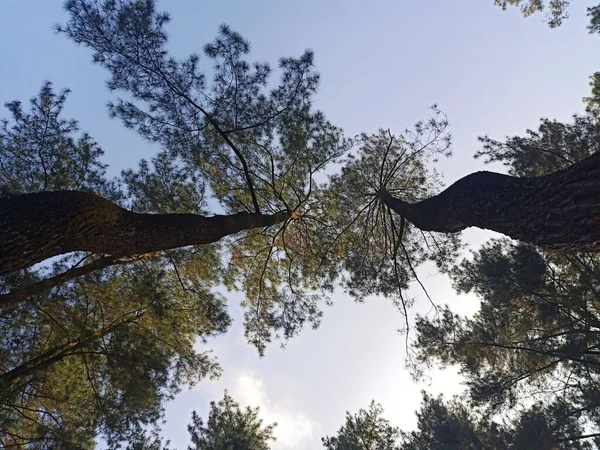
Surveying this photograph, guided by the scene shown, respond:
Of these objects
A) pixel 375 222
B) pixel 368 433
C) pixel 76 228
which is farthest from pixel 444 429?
pixel 76 228

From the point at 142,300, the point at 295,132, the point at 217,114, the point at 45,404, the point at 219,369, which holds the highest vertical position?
the point at 295,132

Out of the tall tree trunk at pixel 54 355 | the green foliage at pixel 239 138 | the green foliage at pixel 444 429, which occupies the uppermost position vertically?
the green foliage at pixel 239 138

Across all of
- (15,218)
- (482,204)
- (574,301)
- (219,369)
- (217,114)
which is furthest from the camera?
(219,369)

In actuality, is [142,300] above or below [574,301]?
below

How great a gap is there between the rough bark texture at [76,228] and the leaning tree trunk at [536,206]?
3153 mm

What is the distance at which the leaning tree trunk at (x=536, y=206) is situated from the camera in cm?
259

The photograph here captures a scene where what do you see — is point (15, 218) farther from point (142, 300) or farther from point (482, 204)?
point (482, 204)

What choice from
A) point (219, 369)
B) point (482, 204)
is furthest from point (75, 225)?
point (219, 369)

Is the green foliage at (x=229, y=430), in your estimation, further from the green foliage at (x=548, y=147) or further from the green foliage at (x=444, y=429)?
the green foliage at (x=548, y=147)

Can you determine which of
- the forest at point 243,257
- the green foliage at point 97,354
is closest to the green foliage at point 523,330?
the forest at point 243,257

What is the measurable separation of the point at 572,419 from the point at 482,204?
5.94 metres

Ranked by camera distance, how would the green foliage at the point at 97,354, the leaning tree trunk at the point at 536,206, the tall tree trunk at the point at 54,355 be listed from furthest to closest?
the green foliage at the point at 97,354
the tall tree trunk at the point at 54,355
the leaning tree trunk at the point at 536,206

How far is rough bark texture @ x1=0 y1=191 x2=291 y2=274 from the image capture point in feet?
8.95

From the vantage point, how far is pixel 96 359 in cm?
573
